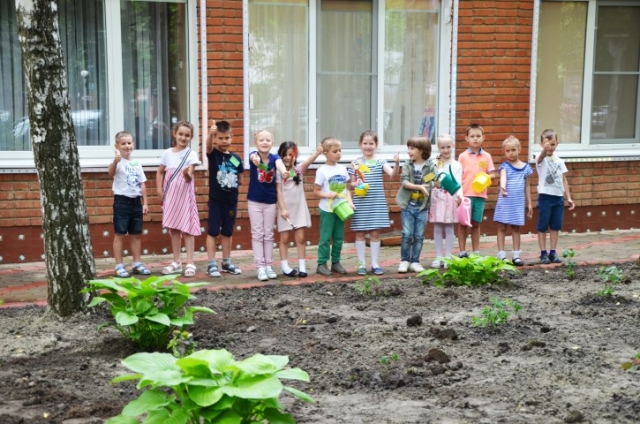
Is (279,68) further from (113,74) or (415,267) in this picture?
(415,267)

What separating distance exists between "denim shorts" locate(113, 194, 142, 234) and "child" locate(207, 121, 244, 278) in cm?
77

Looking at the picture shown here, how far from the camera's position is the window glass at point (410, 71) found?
12672 mm

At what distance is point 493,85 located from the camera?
1273cm

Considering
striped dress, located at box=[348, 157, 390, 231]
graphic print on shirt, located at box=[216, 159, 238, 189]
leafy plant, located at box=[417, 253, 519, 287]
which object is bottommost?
leafy plant, located at box=[417, 253, 519, 287]

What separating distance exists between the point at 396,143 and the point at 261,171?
11.1ft

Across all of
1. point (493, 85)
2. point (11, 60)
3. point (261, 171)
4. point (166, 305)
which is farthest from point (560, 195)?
point (11, 60)

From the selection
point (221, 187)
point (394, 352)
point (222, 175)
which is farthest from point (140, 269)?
point (394, 352)

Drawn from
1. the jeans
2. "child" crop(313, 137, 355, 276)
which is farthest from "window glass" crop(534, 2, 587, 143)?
"child" crop(313, 137, 355, 276)

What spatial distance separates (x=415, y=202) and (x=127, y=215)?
313cm

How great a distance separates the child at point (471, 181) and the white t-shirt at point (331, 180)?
163 centimetres

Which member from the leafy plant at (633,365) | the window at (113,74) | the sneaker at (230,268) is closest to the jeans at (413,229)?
the sneaker at (230,268)

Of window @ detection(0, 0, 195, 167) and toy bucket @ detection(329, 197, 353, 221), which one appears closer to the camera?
toy bucket @ detection(329, 197, 353, 221)

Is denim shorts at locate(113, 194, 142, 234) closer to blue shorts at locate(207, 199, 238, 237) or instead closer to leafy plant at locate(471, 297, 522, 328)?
blue shorts at locate(207, 199, 238, 237)

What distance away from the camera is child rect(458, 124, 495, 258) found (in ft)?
35.7
